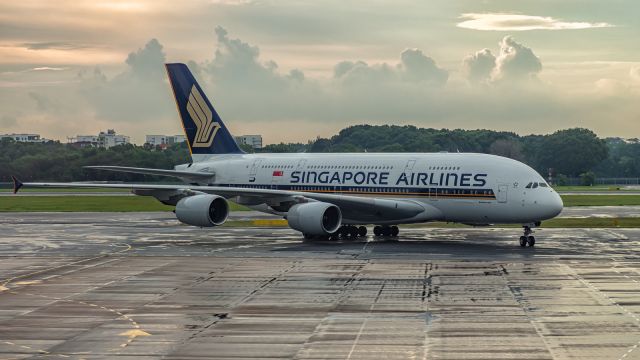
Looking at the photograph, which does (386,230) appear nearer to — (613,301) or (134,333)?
(613,301)

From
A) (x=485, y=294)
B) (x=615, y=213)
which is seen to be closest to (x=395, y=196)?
(x=485, y=294)

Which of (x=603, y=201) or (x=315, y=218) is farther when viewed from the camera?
(x=603, y=201)

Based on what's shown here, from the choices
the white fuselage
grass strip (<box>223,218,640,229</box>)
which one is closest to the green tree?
grass strip (<box>223,218,640,229</box>)

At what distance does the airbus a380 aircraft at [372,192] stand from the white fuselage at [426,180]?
0.05 metres

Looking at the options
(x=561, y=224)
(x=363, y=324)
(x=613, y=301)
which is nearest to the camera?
(x=363, y=324)

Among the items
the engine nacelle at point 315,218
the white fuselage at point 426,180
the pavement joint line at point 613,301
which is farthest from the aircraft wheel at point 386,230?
the pavement joint line at point 613,301

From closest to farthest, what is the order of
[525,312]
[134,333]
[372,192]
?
1. [134,333]
2. [525,312]
3. [372,192]

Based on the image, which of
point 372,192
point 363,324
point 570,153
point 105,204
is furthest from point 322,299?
point 570,153

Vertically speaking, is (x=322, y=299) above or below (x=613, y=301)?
below

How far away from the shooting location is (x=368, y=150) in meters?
118

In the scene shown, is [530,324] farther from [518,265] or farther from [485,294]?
[518,265]

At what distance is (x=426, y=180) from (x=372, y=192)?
3.28m

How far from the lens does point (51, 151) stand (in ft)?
504

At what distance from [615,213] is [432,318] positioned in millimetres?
49752
